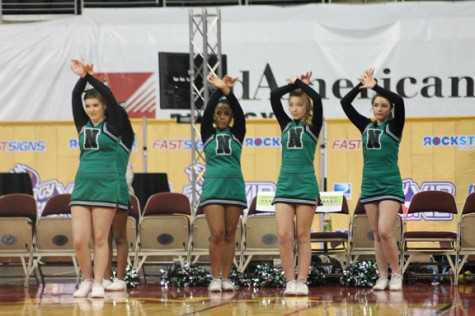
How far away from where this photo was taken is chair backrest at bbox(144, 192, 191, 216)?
969cm

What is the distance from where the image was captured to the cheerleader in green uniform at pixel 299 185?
23.5ft

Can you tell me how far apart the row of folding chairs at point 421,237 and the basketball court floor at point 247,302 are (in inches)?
A: 20.3

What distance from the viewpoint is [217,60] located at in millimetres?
10539

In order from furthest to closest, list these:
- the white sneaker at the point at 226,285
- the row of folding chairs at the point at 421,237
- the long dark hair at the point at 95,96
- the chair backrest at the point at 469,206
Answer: the chair backrest at the point at 469,206 < the row of folding chairs at the point at 421,237 < the white sneaker at the point at 226,285 < the long dark hair at the point at 95,96

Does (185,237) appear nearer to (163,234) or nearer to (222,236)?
(163,234)

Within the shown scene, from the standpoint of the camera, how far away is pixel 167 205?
32.0ft

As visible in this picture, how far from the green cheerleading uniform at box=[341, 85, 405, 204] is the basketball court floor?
84 centimetres

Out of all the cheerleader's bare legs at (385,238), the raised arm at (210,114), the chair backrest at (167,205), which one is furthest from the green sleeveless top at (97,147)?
the chair backrest at (167,205)

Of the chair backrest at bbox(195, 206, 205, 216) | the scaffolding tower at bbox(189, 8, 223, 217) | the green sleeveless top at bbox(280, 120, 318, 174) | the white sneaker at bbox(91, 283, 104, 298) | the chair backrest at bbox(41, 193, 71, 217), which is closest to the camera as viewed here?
the white sneaker at bbox(91, 283, 104, 298)

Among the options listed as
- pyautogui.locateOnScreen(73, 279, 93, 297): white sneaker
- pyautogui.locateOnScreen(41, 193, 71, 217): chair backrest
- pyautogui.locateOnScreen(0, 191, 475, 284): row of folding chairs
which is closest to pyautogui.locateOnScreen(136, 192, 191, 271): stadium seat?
pyautogui.locateOnScreen(0, 191, 475, 284): row of folding chairs

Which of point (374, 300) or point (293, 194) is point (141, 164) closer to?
point (293, 194)

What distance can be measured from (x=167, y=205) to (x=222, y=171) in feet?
7.96

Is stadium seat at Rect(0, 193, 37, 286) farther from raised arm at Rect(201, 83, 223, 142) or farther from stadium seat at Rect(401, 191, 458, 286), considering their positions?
stadium seat at Rect(401, 191, 458, 286)

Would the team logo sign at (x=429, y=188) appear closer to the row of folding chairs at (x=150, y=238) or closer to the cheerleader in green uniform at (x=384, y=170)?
the row of folding chairs at (x=150, y=238)
